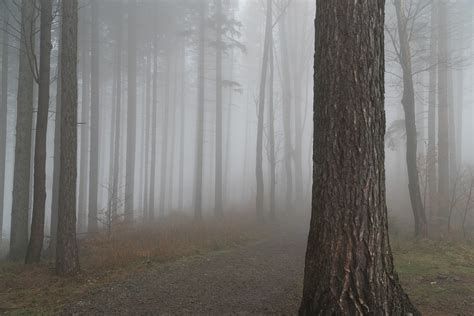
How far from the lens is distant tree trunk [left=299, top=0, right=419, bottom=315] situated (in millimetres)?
3594

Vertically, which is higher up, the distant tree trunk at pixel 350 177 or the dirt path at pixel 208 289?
the distant tree trunk at pixel 350 177

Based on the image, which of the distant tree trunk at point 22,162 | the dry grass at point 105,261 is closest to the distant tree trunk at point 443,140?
the dry grass at point 105,261

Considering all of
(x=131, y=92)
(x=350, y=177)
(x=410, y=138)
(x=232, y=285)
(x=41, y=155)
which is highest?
(x=131, y=92)

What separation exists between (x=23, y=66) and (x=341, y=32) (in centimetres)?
997

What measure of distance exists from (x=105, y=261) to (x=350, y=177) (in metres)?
6.71

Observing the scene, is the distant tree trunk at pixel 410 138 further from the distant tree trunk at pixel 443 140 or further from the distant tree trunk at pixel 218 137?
the distant tree trunk at pixel 218 137

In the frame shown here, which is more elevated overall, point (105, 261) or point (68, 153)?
point (68, 153)

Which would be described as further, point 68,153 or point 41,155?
point 41,155

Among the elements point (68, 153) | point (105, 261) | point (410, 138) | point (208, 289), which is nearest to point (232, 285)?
point (208, 289)

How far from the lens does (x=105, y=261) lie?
27.0ft

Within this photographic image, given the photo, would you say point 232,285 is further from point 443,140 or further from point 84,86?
point 84,86

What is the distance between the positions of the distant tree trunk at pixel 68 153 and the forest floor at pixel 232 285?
61cm

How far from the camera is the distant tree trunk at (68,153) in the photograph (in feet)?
24.1

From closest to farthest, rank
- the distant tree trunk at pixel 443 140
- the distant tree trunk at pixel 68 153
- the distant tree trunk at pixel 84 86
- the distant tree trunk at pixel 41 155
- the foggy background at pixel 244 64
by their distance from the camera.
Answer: the distant tree trunk at pixel 68 153
the distant tree trunk at pixel 41 155
the distant tree trunk at pixel 443 140
the foggy background at pixel 244 64
the distant tree trunk at pixel 84 86
